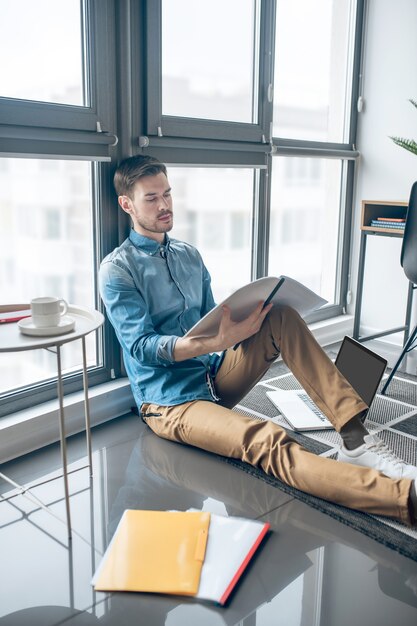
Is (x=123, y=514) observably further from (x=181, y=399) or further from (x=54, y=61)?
(x=54, y=61)

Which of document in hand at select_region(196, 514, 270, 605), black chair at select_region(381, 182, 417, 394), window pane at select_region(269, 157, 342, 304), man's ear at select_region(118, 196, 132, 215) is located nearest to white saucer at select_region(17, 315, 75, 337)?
document in hand at select_region(196, 514, 270, 605)

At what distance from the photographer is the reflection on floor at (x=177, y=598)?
4.33ft

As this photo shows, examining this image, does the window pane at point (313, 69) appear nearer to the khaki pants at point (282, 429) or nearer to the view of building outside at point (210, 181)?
the view of building outside at point (210, 181)

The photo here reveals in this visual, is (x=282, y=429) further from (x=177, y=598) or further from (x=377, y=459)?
(x=177, y=598)

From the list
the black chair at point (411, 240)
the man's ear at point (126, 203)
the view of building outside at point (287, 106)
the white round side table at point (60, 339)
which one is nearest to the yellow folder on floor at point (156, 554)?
the white round side table at point (60, 339)

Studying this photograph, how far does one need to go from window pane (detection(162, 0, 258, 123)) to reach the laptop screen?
3.76 feet

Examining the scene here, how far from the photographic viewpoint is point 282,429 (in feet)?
5.98

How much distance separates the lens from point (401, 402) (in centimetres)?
253

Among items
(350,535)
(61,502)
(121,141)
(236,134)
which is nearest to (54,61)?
(121,141)

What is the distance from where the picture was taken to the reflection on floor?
132cm

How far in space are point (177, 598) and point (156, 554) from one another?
13cm

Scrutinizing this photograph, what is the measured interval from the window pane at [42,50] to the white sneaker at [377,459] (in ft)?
4.81

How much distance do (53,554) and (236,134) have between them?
1.89 metres

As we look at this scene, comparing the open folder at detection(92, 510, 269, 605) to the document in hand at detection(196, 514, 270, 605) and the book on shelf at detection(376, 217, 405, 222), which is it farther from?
the book on shelf at detection(376, 217, 405, 222)
